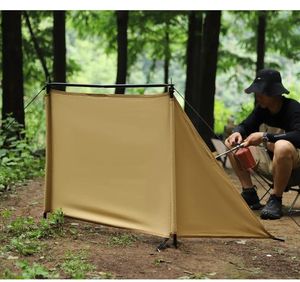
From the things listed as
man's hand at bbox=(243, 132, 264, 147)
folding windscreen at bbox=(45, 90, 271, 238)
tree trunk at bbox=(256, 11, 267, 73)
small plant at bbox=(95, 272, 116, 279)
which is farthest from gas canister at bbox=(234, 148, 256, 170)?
tree trunk at bbox=(256, 11, 267, 73)

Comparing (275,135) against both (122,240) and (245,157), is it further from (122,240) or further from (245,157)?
(122,240)

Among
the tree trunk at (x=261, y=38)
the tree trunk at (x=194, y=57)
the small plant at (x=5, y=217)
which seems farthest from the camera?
the tree trunk at (x=261, y=38)

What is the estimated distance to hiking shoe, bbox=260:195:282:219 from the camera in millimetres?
5559

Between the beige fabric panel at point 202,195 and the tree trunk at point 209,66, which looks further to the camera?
the tree trunk at point 209,66

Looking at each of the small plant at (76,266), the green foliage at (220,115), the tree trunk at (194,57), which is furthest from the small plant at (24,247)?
the green foliage at (220,115)

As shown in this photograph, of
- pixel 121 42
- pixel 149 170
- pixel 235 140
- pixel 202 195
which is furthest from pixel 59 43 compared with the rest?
pixel 202 195

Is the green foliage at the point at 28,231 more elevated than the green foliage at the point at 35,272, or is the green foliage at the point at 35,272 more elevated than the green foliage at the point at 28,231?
the green foliage at the point at 35,272

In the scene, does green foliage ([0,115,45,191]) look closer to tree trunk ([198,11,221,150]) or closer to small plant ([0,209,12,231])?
small plant ([0,209,12,231])

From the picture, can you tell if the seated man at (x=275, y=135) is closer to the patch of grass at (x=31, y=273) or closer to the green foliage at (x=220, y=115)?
the patch of grass at (x=31, y=273)

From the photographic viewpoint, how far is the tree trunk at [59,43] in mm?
11609

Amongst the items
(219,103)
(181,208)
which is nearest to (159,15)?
(219,103)

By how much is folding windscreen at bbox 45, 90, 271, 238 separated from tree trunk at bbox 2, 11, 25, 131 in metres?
4.97

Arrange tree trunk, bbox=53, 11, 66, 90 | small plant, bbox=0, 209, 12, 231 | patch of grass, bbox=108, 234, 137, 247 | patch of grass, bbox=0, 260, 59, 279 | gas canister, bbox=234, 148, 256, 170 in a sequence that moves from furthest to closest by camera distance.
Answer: tree trunk, bbox=53, 11, 66, 90, gas canister, bbox=234, 148, 256, 170, small plant, bbox=0, 209, 12, 231, patch of grass, bbox=108, 234, 137, 247, patch of grass, bbox=0, 260, 59, 279

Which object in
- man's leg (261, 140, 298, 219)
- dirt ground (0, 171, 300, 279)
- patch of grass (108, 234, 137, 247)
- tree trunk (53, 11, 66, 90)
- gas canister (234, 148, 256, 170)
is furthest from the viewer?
tree trunk (53, 11, 66, 90)
